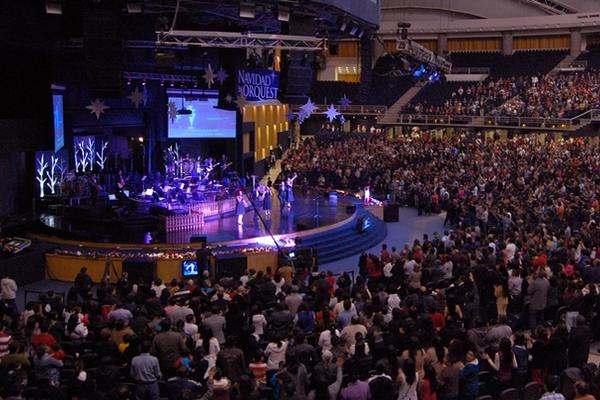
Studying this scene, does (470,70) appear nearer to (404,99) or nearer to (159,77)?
(404,99)

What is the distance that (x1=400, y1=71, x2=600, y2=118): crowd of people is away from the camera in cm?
3531

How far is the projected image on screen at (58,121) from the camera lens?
19.1 m

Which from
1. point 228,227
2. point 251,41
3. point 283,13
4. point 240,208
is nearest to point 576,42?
point 240,208

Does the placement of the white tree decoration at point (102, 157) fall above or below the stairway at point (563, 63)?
below

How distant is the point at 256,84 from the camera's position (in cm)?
2009

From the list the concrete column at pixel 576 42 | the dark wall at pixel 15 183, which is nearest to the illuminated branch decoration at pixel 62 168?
the dark wall at pixel 15 183

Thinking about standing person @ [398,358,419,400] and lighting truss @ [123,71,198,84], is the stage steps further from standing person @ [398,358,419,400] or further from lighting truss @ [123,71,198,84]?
standing person @ [398,358,419,400]

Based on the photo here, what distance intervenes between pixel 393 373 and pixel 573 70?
1517 inches

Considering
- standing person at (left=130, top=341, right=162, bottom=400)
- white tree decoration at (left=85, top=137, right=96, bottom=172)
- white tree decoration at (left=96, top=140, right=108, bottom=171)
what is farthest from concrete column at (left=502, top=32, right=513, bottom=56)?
standing person at (left=130, top=341, right=162, bottom=400)

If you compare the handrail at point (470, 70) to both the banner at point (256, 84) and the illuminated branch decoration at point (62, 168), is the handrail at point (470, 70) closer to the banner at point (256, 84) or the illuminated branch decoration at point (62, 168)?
the banner at point (256, 84)

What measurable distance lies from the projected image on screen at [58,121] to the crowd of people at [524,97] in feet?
77.5

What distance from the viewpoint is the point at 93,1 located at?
1304 centimetres

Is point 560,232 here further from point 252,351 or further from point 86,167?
point 86,167

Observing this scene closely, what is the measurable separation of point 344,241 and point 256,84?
16.6 ft
